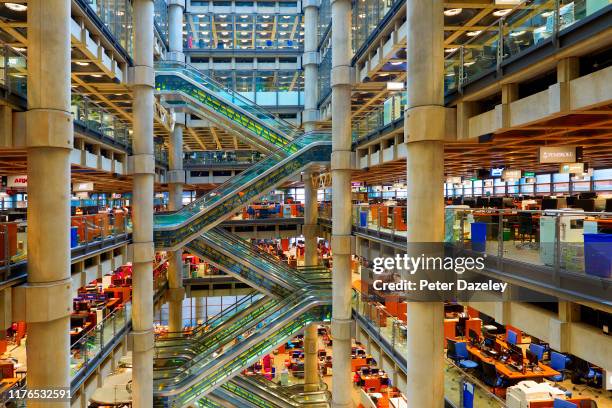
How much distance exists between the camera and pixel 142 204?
16.7 meters

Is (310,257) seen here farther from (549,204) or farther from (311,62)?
(549,204)

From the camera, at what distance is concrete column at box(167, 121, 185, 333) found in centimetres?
2654

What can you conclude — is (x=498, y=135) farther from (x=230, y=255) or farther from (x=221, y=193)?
(x=230, y=255)

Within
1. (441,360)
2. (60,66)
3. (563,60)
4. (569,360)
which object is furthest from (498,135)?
(569,360)

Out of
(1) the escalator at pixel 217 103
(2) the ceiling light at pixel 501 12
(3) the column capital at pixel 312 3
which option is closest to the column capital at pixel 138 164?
(1) the escalator at pixel 217 103

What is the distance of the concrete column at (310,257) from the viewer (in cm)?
2584

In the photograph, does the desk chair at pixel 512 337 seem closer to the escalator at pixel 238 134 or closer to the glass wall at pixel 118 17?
the escalator at pixel 238 134

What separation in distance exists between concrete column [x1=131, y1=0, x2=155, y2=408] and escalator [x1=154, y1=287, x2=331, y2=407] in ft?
4.69

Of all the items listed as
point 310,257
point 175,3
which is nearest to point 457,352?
point 310,257

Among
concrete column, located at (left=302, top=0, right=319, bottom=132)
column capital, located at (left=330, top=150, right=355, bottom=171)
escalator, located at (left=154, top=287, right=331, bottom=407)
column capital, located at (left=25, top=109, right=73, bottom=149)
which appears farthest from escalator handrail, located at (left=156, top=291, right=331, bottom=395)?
column capital, located at (left=25, top=109, right=73, bottom=149)

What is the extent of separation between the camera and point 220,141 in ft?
120

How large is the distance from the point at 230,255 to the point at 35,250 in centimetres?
1274

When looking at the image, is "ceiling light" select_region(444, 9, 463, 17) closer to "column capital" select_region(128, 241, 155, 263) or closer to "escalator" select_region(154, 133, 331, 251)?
"escalator" select_region(154, 133, 331, 251)

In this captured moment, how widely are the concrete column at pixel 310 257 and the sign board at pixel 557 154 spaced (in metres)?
18.2
